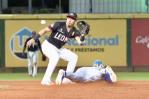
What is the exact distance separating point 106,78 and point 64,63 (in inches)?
230

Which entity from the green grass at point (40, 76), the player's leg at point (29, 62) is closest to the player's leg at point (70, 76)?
the green grass at point (40, 76)

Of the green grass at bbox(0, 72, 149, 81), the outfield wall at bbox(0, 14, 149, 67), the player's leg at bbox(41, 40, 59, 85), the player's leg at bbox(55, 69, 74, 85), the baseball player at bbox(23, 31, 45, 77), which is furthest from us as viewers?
the outfield wall at bbox(0, 14, 149, 67)

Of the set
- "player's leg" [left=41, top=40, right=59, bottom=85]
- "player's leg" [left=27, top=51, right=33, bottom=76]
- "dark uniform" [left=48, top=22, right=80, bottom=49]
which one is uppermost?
"dark uniform" [left=48, top=22, right=80, bottom=49]

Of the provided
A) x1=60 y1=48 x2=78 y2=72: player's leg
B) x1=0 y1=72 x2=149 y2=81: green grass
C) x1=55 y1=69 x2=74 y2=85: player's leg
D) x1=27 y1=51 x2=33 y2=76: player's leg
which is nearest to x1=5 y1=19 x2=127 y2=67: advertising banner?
x1=0 y1=72 x2=149 y2=81: green grass

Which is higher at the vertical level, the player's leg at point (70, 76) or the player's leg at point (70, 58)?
the player's leg at point (70, 58)

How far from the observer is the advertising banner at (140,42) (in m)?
20.1

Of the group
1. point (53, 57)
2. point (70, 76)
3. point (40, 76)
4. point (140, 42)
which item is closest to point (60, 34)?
point (53, 57)

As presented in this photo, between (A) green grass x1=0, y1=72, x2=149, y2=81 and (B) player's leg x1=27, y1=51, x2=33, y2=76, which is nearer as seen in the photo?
(A) green grass x1=0, y1=72, x2=149, y2=81

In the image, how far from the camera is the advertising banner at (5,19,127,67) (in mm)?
19922

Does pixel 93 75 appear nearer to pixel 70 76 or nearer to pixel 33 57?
pixel 70 76

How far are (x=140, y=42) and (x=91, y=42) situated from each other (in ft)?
5.59

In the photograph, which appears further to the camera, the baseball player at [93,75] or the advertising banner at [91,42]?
the advertising banner at [91,42]

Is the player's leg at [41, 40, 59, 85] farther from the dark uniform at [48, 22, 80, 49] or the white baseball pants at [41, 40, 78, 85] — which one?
the dark uniform at [48, 22, 80, 49]

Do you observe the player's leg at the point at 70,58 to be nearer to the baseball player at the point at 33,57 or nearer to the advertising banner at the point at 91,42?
the baseball player at the point at 33,57
